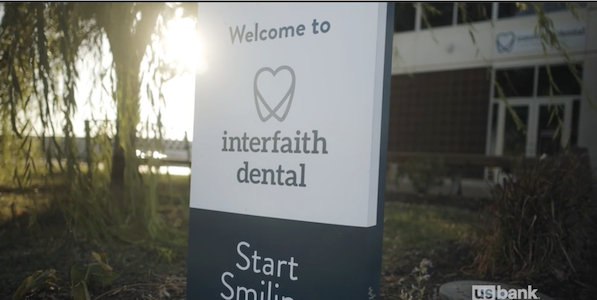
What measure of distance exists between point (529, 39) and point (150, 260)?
12563 millimetres

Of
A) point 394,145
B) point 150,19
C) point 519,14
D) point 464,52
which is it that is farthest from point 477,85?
point 150,19

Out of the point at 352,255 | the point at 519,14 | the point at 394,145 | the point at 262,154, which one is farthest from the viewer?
the point at 394,145

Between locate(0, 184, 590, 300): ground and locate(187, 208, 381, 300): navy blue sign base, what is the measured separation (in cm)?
101

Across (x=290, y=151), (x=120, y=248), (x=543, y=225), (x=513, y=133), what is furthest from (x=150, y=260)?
(x=513, y=133)

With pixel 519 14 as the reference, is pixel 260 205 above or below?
below

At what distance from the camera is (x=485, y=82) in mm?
14188

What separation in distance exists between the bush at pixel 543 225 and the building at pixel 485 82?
26.8 ft

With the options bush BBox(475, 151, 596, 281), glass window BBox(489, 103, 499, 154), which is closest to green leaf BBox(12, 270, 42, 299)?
bush BBox(475, 151, 596, 281)

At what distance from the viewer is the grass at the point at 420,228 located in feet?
17.2

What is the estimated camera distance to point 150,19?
453 centimetres

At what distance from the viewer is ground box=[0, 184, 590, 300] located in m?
3.54

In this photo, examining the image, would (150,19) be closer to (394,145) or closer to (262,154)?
(262,154)

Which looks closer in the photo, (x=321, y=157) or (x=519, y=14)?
(x=321, y=157)

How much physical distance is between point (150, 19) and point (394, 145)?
41.7ft
